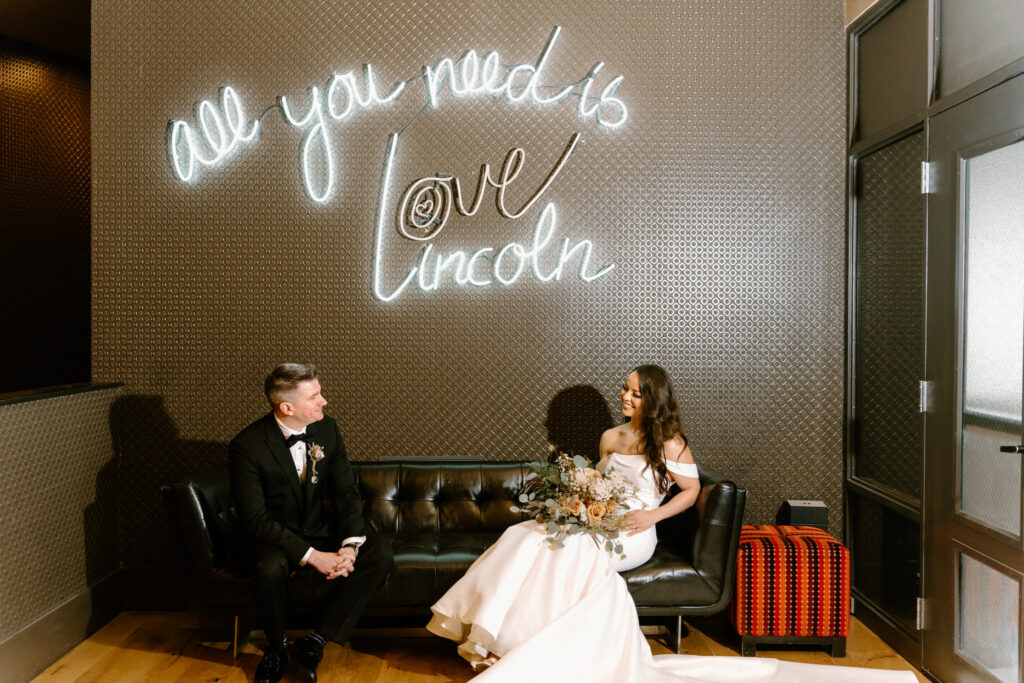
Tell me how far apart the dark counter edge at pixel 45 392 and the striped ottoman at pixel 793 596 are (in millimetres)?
3482

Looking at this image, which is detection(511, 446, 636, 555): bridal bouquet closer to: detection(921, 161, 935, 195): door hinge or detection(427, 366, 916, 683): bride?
detection(427, 366, 916, 683): bride

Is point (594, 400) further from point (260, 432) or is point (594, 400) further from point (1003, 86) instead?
point (1003, 86)

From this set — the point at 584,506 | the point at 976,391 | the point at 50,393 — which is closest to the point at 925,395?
the point at 976,391

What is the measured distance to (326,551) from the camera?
3.65 metres

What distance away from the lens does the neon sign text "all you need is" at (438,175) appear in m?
4.40

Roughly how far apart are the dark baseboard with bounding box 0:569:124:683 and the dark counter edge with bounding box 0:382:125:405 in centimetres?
106

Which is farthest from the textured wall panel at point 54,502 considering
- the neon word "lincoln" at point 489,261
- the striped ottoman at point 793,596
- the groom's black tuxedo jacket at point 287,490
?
the striped ottoman at point 793,596

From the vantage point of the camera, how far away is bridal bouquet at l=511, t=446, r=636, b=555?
3412mm

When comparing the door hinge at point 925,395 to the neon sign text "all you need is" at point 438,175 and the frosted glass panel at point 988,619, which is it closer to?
the frosted glass panel at point 988,619

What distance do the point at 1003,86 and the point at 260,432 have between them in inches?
141

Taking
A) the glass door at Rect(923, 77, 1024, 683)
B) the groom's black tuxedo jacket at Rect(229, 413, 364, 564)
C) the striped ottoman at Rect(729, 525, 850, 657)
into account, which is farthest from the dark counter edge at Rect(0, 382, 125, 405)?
the glass door at Rect(923, 77, 1024, 683)

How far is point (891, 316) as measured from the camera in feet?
13.3

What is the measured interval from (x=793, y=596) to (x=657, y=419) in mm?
1116

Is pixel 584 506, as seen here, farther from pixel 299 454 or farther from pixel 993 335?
pixel 993 335
